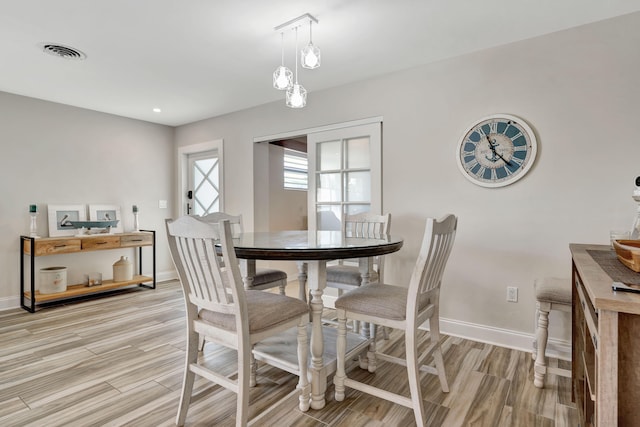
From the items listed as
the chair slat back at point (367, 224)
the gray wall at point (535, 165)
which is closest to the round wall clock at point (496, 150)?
the gray wall at point (535, 165)

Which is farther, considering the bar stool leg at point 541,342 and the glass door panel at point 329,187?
the glass door panel at point 329,187

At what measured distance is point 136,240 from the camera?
4.11m

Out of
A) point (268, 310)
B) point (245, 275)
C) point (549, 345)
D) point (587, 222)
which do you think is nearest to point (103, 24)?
point (245, 275)

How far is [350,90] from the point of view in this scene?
10.6ft

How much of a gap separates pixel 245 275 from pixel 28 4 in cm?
209

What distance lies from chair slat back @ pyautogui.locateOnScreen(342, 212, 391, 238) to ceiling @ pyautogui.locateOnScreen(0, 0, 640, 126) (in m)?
1.31

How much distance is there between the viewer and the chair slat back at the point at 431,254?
1.49 m

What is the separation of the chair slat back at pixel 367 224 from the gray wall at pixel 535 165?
0.32 m

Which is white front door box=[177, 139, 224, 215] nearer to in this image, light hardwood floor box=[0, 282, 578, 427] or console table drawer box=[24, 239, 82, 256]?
console table drawer box=[24, 239, 82, 256]

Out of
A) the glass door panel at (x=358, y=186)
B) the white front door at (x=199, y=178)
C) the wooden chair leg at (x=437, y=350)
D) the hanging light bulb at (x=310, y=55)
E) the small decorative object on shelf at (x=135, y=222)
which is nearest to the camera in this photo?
the wooden chair leg at (x=437, y=350)

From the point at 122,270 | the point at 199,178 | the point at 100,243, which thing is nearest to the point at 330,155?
the point at 199,178

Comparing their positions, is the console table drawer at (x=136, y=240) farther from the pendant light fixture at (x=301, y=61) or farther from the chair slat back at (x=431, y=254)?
the chair slat back at (x=431, y=254)

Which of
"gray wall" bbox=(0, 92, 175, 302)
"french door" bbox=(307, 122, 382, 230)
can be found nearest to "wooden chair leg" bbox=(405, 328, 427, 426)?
"french door" bbox=(307, 122, 382, 230)

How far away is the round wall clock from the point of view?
7.86 feet
